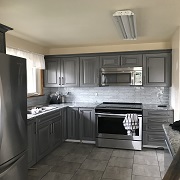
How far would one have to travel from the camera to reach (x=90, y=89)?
5016 mm

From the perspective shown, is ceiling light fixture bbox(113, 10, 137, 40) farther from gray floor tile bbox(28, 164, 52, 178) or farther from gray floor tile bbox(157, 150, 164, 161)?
gray floor tile bbox(28, 164, 52, 178)

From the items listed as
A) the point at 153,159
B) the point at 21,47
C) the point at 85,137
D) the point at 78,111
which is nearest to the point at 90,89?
the point at 78,111

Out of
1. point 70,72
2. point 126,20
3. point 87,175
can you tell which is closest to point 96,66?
point 70,72

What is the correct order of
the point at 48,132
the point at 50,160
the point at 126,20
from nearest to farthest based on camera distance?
1. the point at 126,20
2. the point at 50,160
3. the point at 48,132

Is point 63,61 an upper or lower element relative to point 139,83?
upper

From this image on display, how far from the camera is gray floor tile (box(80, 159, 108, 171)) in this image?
323 cm

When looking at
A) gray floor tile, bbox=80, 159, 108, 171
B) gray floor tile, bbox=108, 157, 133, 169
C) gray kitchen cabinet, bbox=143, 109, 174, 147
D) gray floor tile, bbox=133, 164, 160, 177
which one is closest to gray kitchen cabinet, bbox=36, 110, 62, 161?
gray floor tile, bbox=80, 159, 108, 171

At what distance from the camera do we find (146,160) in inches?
→ 139

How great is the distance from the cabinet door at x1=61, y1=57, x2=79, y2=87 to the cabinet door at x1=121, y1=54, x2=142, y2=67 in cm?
112

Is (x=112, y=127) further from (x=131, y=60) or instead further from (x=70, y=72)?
(x=70, y=72)

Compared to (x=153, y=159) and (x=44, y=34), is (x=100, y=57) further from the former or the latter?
(x=153, y=159)

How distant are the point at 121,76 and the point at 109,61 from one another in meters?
0.45

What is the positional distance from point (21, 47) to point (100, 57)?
1.75 m

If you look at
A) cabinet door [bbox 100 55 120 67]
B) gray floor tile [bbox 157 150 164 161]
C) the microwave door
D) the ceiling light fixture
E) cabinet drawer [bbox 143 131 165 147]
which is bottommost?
gray floor tile [bbox 157 150 164 161]
